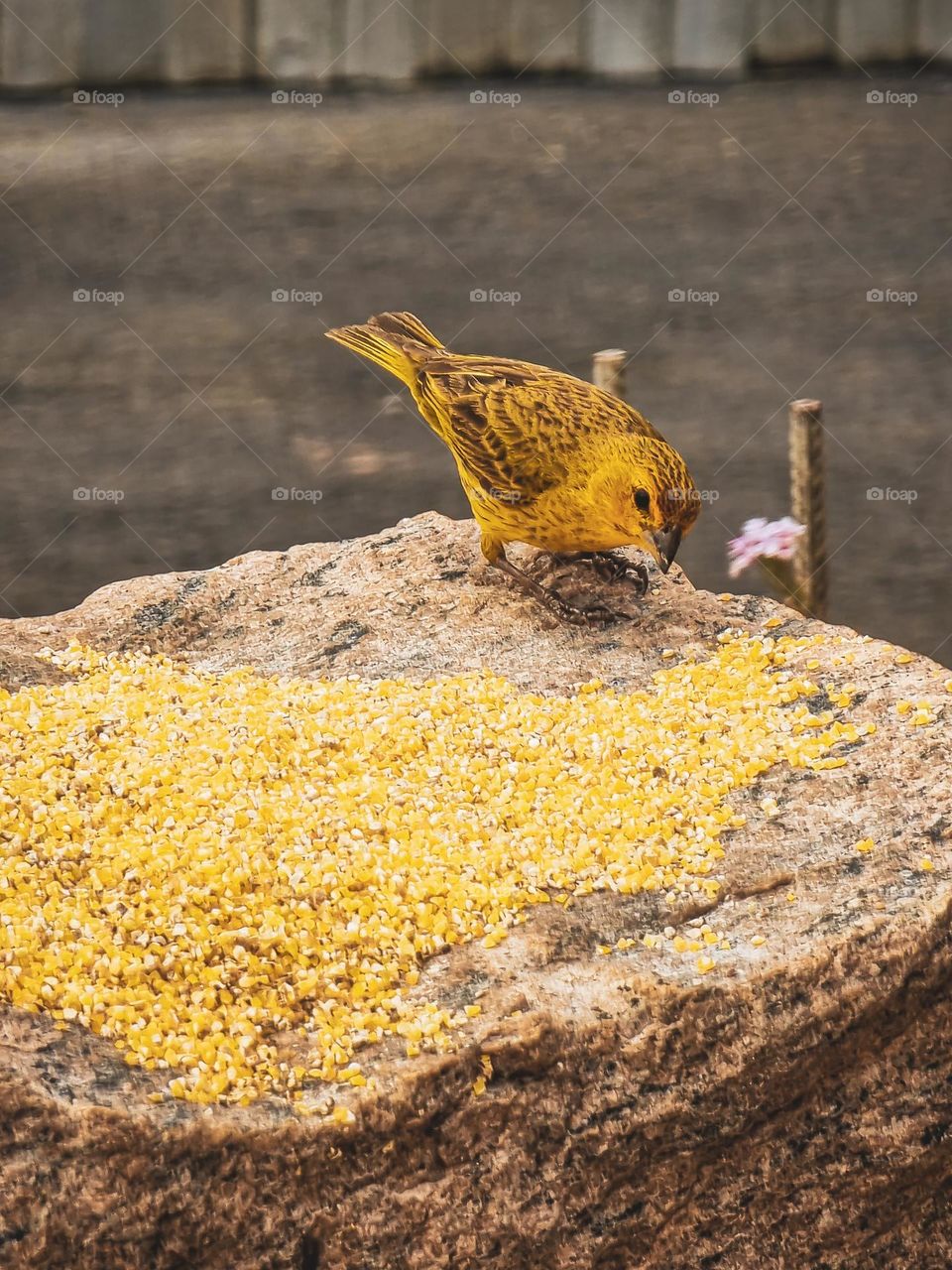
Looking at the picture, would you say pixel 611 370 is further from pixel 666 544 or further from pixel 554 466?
pixel 666 544

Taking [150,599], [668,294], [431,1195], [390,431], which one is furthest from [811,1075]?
→ [668,294]

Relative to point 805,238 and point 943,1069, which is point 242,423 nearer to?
point 805,238

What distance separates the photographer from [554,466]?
3.57 meters

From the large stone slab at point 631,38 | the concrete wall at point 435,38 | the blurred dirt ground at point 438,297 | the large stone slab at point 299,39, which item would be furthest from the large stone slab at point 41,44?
the large stone slab at point 631,38

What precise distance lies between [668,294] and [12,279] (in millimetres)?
3612

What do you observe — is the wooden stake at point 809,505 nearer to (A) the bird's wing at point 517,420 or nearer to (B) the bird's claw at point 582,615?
(A) the bird's wing at point 517,420

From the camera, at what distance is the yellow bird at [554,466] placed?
11.2ft

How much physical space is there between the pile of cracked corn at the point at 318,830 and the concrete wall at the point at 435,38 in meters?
6.79

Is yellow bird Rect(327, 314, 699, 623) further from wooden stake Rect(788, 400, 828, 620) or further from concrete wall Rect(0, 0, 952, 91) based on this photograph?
concrete wall Rect(0, 0, 952, 91)

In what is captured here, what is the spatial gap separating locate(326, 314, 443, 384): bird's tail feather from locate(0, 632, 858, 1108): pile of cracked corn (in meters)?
1.09

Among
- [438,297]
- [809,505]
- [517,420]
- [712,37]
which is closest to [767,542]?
[809,505]

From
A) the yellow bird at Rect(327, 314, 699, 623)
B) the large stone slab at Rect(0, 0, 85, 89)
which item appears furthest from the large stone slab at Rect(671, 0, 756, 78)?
the yellow bird at Rect(327, 314, 699, 623)

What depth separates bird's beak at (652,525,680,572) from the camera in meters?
3.40

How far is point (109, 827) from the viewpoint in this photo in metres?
2.82
